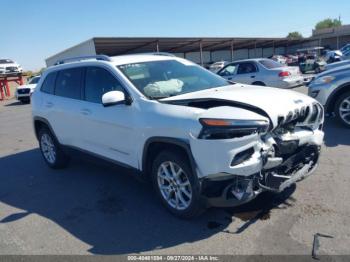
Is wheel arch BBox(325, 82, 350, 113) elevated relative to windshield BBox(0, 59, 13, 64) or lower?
lower

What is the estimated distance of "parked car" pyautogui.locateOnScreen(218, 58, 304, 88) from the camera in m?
12.3

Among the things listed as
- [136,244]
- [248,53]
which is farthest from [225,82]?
[248,53]

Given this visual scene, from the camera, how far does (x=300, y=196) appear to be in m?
4.07

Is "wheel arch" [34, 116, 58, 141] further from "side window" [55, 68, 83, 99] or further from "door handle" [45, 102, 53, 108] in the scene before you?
"side window" [55, 68, 83, 99]

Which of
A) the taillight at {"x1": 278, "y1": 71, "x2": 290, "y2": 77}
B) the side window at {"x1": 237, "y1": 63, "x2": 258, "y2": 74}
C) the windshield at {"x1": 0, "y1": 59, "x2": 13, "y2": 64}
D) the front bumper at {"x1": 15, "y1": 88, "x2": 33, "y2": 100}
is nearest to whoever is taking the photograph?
the taillight at {"x1": 278, "y1": 71, "x2": 290, "y2": 77}

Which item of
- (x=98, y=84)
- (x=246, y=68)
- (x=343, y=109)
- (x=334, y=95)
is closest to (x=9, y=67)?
(x=246, y=68)

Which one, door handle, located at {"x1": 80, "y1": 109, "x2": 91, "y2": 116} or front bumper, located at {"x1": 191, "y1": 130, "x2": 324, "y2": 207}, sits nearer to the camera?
front bumper, located at {"x1": 191, "y1": 130, "x2": 324, "y2": 207}

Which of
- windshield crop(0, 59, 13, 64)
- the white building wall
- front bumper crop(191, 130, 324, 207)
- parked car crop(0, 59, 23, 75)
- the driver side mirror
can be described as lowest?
front bumper crop(191, 130, 324, 207)

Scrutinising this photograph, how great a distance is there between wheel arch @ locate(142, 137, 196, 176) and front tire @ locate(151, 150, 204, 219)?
69 millimetres

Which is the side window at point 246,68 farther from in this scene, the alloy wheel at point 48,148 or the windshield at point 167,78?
the alloy wheel at point 48,148

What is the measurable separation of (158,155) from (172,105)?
1.97 ft

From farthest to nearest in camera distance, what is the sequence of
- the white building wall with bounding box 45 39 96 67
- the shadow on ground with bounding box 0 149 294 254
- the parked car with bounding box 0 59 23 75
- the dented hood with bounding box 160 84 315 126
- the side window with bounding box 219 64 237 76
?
the parked car with bounding box 0 59 23 75
the white building wall with bounding box 45 39 96 67
the side window with bounding box 219 64 237 76
the shadow on ground with bounding box 0 149 294 254
the dented hood with bounding box 160 84 315 126

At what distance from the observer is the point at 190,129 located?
327 cm

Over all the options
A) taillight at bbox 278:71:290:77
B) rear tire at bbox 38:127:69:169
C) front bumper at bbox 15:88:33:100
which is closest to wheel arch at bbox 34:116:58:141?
rear tire at bbox 38:127:69:169
